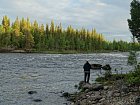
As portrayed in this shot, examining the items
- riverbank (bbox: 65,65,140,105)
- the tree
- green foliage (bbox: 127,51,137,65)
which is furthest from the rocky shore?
the tree

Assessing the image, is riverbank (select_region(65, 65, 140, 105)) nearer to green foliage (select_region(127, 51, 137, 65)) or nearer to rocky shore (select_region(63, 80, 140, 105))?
rocky shore (select_region(63, 80, 140, 105))

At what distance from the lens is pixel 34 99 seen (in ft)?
99.0

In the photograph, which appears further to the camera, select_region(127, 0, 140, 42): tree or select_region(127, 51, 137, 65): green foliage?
select_region(127, 0, 140, 42): tree

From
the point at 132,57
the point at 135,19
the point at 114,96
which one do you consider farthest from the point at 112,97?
the point at 135,19

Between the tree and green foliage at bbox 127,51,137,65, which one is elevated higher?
the tree

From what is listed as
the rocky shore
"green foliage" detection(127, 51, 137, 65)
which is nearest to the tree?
"green foliage" detection(127, 51, 137, 65)

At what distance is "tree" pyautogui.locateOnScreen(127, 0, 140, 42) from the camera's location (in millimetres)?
41969

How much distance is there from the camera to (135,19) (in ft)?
141

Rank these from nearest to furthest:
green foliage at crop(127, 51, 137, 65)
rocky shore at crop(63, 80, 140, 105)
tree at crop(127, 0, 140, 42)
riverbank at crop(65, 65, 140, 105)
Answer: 1. rocky shore at crop(63, 80, 140, 105)
2. riverbank at crop(65, 65, 140, 105)
3. green foliage at crop(127, 51, 137, 65)
4. tree at crop(127, 0, 140, 42)

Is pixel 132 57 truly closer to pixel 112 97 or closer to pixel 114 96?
pixel 114 96

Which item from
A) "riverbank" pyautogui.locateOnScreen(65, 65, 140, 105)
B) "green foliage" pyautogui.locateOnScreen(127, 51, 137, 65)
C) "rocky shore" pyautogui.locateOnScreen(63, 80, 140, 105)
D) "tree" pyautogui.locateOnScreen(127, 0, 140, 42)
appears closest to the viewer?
"rocky shore" pyautogui.locateOnScreen(63, 80, 140, 105)

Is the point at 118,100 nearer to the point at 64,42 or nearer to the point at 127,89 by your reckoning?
the point at 127,89

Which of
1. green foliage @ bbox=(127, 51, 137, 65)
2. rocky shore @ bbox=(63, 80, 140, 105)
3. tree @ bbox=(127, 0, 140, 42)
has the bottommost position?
rocky shore @ bbox=(63, 80, 140, 105)

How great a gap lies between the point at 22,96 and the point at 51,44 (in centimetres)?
15580
